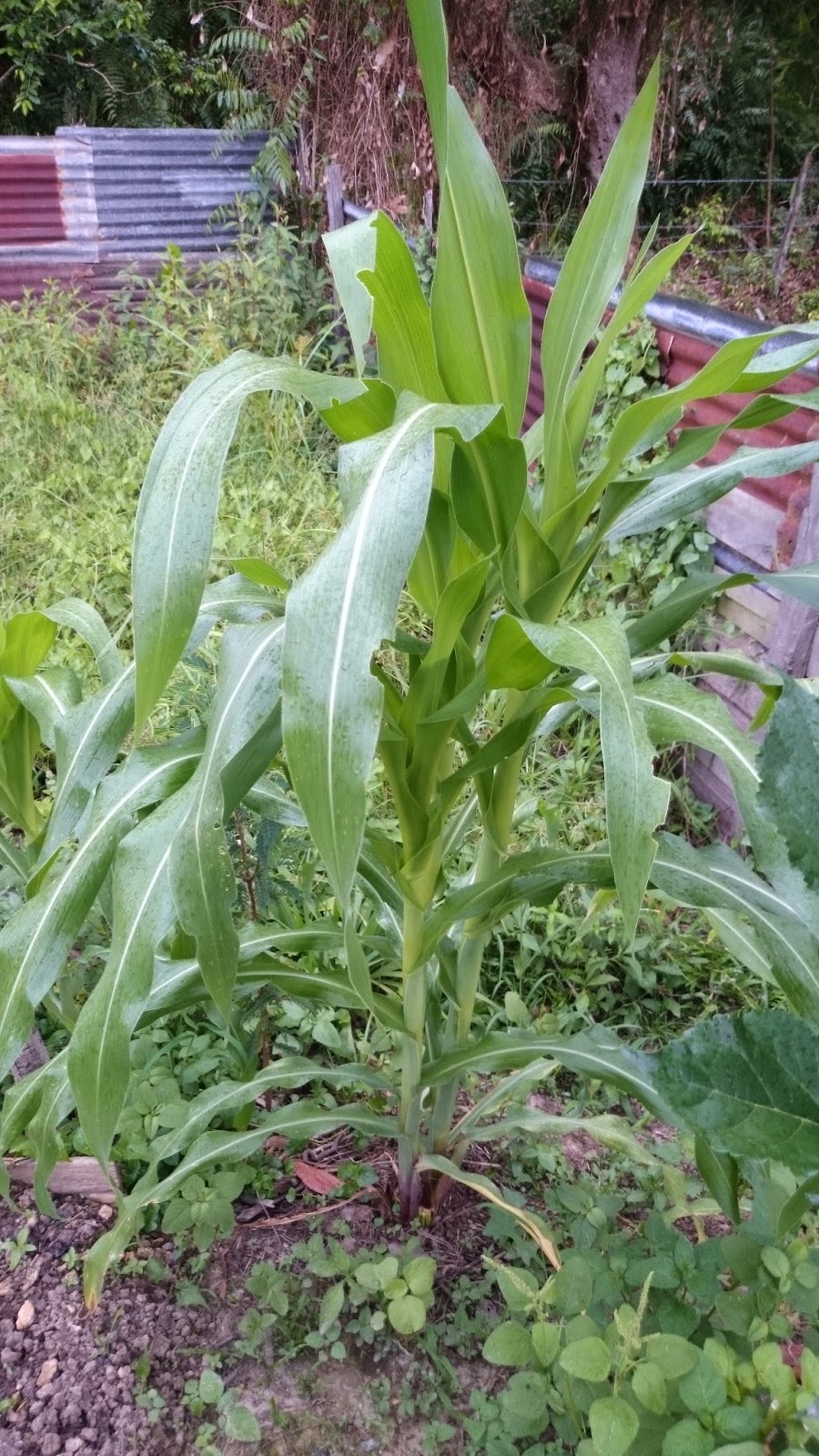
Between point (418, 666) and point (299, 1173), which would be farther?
point (299, 1173)

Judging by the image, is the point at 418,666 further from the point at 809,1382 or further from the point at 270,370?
the point at 809,1382

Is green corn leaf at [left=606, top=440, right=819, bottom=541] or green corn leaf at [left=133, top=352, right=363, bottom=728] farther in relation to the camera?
green corn leaf at [left=606, top=440, right=819, bottom=541]

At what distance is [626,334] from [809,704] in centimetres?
223

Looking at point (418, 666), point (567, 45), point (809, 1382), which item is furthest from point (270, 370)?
point (567, 45)

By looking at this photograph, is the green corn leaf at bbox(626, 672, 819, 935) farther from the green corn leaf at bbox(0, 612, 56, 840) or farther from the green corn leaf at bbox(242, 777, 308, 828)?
the green corn leaf at bbox(0, 612, 56, 840)

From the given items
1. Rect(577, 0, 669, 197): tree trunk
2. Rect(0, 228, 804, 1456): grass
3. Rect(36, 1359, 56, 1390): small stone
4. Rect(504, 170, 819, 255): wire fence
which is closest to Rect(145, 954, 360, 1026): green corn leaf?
Rect(0, 228, 804, 1456): grass

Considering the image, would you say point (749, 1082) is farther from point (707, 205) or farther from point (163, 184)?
point (707, 205)

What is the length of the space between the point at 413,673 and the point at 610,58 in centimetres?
591

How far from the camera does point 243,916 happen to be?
1701 millimetres

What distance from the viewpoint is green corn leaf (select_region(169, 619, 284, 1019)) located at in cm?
76

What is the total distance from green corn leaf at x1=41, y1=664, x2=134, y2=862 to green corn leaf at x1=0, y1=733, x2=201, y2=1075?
0.03 meters

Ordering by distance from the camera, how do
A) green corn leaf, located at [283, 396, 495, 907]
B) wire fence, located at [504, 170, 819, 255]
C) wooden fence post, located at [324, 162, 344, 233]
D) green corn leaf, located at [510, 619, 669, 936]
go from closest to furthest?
green corn leaf, located at [283, 396, 495, 907] → green corn leaf, located at [510, 619, 669, 936] → wooden fence post, located at [324, 162, 344, 233] → wire fence, located at [504, 170, 819, 255]

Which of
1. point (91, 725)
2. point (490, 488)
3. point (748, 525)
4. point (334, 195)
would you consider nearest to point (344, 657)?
point (490, 488)

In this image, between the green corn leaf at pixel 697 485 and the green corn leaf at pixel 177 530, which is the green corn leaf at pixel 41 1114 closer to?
the green corn leaf at pixel 177 530
